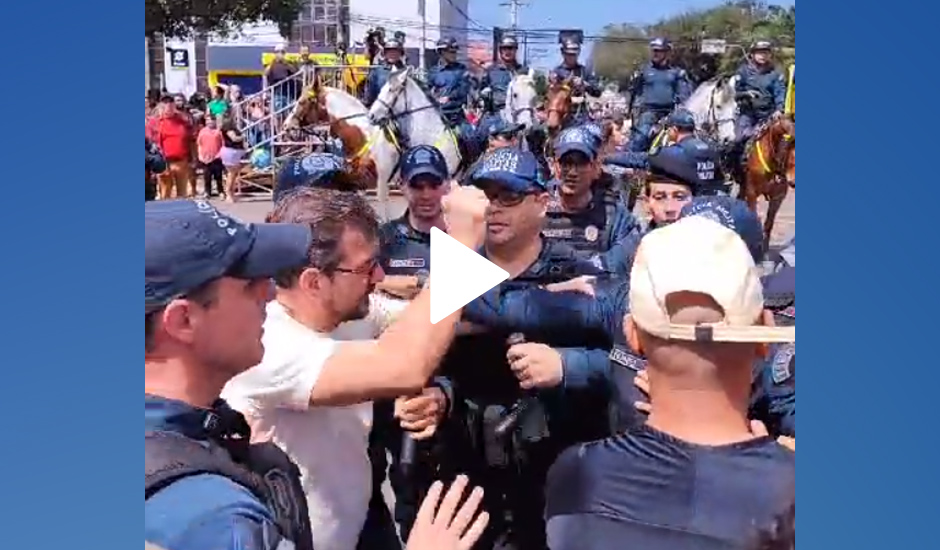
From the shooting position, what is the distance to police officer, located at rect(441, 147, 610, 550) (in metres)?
2.75

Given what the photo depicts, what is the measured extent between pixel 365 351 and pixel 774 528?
2.91 ft

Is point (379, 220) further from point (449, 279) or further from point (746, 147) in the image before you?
point (746, 147)

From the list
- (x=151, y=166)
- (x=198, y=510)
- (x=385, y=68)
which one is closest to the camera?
(x=198, y=510)

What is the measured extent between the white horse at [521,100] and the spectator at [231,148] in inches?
21.3

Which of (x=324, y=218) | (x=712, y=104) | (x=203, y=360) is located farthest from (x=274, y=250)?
(x=712, y=104)

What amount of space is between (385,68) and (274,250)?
1.49 ft

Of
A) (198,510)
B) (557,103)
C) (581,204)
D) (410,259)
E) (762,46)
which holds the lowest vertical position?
(198,510)

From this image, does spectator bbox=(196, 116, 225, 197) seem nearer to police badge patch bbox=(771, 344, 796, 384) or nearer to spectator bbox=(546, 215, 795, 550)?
spectator bbox=(546, 215, 795, 550)

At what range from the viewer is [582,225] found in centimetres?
281

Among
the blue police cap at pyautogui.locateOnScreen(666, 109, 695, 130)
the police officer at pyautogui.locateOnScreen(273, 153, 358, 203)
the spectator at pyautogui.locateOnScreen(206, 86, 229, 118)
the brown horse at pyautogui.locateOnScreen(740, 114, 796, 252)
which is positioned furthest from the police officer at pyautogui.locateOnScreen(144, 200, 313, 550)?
the brown horse at pyautogui.locateOnScreen(740, 114, 796, 252)

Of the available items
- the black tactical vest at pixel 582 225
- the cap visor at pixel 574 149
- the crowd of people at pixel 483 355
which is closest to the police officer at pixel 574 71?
the crowd of people at pixel 483 355

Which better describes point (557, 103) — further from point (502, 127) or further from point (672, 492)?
point (672, 492)

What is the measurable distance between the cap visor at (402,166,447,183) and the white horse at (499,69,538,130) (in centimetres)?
18

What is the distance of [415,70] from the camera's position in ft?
9.16
